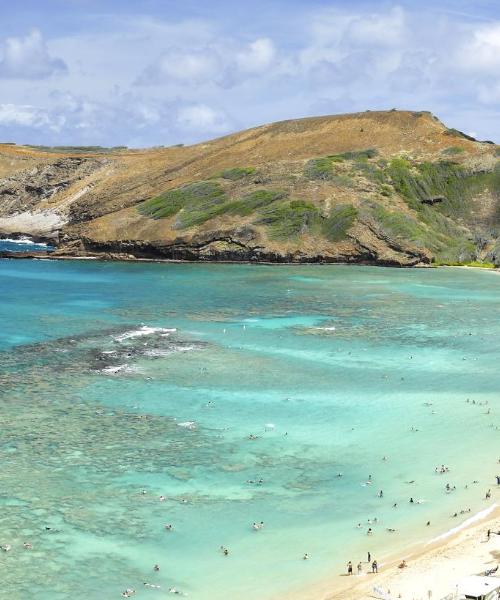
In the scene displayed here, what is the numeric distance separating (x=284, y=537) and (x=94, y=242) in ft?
345

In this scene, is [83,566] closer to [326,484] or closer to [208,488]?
[208,488]

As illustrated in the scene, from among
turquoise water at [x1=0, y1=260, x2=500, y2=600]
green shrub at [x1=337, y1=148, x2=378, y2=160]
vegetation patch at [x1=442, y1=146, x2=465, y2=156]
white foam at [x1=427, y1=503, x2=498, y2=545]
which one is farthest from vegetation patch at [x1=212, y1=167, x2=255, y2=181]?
white foam at [x1=427, y1=503, x2=498, y2=545]

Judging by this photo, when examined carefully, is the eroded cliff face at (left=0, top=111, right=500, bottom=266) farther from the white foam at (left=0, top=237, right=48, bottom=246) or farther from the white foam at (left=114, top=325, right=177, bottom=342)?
the white foam at (left=114, top=325, right=177, bottom=342)

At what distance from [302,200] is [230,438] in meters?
87.1

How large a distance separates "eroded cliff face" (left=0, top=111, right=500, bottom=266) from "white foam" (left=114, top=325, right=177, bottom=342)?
52368mm

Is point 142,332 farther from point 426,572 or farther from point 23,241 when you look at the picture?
point 23,241

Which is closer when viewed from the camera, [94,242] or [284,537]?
[284,537]

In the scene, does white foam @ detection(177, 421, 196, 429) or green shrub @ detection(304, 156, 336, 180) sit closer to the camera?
white foam @ detection(177, 421, 196, 429)

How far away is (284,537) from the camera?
118 ft

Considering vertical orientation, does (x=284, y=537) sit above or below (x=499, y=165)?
below

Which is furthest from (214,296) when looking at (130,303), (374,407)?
(374,407)

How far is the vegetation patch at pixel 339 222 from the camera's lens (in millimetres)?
125688

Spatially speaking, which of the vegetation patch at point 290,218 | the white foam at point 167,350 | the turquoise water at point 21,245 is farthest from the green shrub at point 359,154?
the white foam at point 167,350

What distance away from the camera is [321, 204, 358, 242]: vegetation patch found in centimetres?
12569
